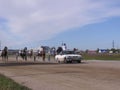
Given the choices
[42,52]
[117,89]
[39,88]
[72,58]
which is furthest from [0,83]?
[42,52]

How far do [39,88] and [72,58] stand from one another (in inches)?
1176

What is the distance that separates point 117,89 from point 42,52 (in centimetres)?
4027

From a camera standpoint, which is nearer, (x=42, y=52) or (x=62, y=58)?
(x=62, y=58)

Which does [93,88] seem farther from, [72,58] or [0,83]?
[72,58]

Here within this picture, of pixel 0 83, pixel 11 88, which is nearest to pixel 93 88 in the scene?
pixel 11 88

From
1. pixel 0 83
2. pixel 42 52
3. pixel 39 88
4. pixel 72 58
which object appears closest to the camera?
pixel 39 88

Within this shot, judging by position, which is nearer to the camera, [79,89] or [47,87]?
[79,89]

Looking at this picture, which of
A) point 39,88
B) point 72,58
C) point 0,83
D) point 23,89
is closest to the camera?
point 23,89

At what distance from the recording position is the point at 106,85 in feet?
58.3

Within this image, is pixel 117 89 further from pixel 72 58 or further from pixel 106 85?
pixel 72 58

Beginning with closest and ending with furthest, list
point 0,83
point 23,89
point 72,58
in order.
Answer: point 23,89
point 0,83
point 72,58

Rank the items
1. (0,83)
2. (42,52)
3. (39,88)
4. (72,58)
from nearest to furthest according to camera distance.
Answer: (39,88) < (0,83) < (72,58) < (42,52)

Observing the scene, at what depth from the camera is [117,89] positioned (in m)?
16.3

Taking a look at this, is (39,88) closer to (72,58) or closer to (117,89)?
(117,89)
